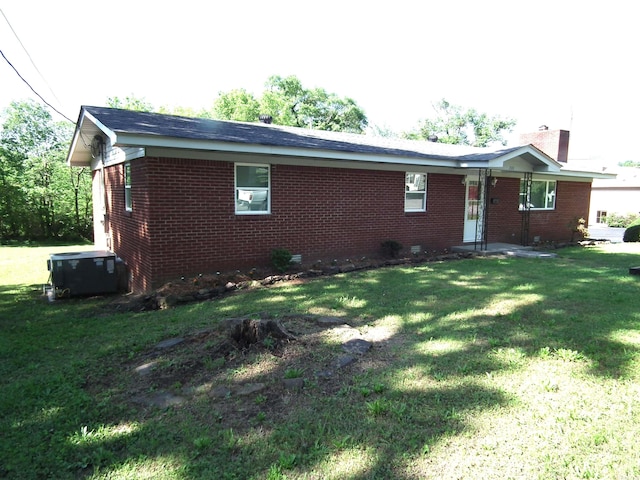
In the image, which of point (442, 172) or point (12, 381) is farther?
point (442, 172)

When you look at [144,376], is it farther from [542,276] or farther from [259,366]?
[542,276]

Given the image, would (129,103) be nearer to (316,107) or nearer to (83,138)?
(316,107)

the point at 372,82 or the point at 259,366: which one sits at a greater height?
the point at 372,82

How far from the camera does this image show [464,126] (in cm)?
5156

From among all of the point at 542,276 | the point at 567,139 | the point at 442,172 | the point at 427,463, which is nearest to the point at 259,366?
the point at 427,463

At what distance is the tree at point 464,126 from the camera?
50625 millimetres

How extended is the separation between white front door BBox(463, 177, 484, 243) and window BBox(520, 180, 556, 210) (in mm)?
2205

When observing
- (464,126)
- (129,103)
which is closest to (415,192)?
(129,103)

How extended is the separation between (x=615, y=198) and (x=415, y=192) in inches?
1194

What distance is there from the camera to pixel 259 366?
13.7 ft

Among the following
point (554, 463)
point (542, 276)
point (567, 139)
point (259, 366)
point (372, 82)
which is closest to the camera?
point (554, 463)

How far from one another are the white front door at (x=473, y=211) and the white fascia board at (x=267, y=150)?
2.17 m

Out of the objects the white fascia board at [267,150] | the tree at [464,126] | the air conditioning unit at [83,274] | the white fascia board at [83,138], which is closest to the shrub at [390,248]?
the white fascia board at [267,150]

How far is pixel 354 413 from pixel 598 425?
1.75 metres
